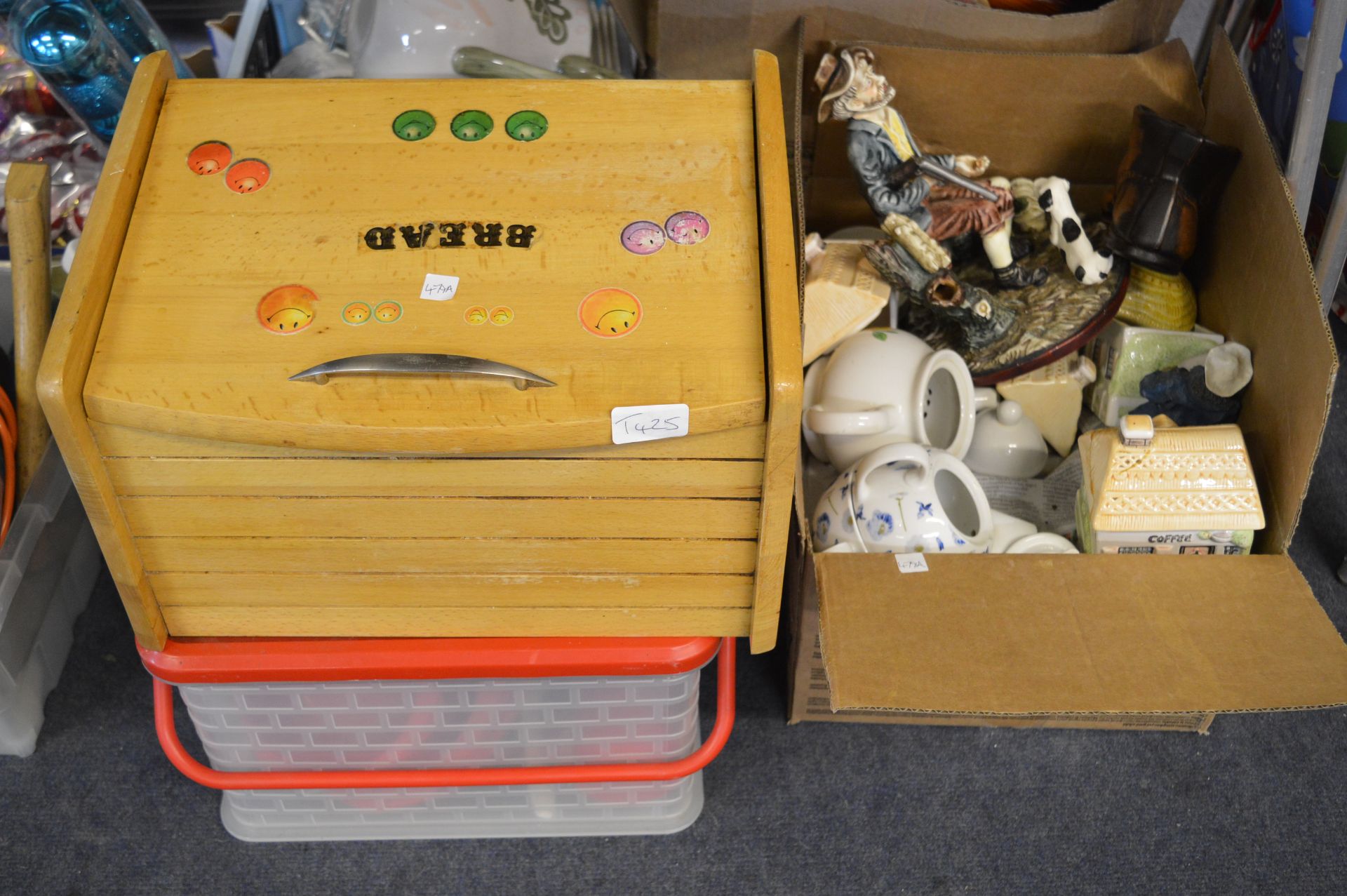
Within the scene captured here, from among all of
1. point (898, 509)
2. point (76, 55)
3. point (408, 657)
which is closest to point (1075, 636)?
point (898, 509)

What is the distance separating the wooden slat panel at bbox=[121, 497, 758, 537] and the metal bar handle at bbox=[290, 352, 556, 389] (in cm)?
9

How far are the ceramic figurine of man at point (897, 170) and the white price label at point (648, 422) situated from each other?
438 mm

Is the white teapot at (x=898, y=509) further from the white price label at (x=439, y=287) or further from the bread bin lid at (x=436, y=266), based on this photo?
the white price label at (x=439, y=287)

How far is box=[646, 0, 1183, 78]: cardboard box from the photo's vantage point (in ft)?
3.18

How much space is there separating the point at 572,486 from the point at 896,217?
0.44 meters

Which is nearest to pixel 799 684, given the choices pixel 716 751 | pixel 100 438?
pixel 716 751

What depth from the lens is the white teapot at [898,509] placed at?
2.86 feet

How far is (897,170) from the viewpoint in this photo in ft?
3.17

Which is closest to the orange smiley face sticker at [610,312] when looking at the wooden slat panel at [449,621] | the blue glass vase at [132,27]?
the wooden slat panel at [449,621]

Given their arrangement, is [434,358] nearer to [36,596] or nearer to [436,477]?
[436,477]

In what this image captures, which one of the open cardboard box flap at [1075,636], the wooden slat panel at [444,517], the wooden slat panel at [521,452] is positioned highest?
the wooden slat panel at [521,452]

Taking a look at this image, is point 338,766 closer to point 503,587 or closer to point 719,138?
point 503,587

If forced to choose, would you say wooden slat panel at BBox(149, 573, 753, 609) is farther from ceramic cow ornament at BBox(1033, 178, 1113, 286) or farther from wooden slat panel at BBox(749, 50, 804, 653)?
ceramic cow ornament at BBox(1033, 178, 1113, 286)

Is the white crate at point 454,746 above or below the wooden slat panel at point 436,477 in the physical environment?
below
